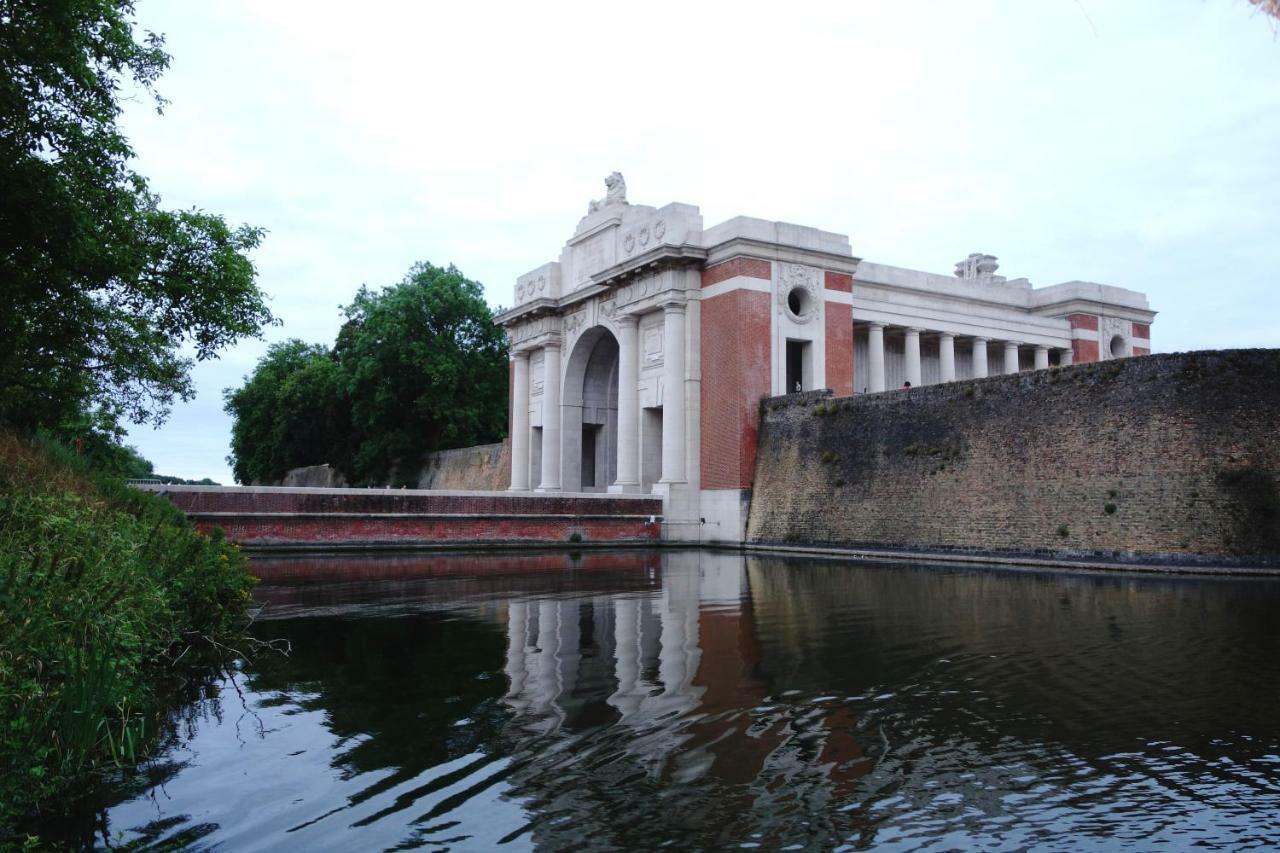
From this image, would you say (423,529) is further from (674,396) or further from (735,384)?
(735,384)

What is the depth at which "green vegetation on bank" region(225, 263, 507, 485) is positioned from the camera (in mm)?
48875

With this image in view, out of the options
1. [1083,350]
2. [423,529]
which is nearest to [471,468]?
[423,529]

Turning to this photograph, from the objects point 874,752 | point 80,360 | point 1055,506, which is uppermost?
point 80,360

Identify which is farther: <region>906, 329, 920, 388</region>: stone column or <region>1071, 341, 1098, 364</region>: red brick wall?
<region>1071, 341, 1098, 364</region>: red brick wall

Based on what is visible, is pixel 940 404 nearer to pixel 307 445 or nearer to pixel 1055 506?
pixel 1055 506

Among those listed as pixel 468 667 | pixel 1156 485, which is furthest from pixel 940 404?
pixel 468 667

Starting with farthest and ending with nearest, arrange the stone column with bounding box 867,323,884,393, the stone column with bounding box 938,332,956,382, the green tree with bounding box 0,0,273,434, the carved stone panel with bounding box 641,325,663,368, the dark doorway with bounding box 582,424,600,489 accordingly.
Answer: the dark doorway with bounding box 582,424,600,489, the stone column with bounding box 938,332,956,382, the stone column with bounding box 867,323,884,393, the carved stone panel with bounding box 641,325,663,368, the green tree with bounding box 0,0,273,434

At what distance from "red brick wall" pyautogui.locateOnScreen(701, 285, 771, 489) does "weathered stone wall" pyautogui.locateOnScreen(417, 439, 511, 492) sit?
51.4 ft

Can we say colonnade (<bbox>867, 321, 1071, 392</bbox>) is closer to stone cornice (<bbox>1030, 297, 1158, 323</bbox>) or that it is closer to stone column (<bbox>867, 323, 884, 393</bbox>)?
stone column (<bbox>867, 323, 884, 393</bbox>)

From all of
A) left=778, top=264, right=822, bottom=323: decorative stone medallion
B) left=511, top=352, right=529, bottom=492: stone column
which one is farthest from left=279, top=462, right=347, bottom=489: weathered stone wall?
left=778, top=264, right=822, bottom=323: decorative stone medallion

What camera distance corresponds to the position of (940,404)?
25.8 metres

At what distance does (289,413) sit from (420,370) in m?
14.8

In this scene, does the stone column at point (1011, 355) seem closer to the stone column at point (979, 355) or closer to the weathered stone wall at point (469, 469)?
the stone column at point (979, 355)

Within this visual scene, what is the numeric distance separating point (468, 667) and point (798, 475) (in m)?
22.1
